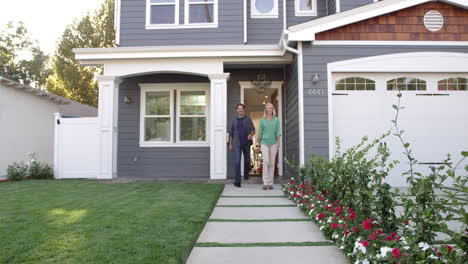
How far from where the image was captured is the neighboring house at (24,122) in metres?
9.01

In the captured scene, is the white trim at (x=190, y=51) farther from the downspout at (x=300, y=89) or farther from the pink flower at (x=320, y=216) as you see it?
the pink flower at (x=320, y=216)

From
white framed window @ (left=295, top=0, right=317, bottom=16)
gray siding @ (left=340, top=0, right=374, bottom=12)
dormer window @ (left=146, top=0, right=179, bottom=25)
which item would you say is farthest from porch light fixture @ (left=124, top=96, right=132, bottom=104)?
gray siding @ (left=340, top=0, right=374, bottom=12)

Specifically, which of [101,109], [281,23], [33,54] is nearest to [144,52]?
[101,109]

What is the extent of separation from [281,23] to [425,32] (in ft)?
10.6

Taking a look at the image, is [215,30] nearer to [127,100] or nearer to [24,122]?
[127,100]

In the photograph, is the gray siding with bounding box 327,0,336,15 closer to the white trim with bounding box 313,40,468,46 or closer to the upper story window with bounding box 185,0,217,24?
the white trim with bounding box 313,40,468,46

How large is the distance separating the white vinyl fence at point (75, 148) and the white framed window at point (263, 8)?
4840 mm

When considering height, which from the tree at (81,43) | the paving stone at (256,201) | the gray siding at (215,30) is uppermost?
the tree at (81,43)

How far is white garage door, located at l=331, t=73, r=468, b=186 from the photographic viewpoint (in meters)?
6.11

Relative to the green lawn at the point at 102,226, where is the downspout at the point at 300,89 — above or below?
above

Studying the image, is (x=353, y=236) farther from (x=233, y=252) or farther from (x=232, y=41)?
(x=232, y=41)

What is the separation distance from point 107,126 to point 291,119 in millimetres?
3951

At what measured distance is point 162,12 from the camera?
805 cm

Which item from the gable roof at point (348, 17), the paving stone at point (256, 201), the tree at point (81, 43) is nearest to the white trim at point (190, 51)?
the gable roof at point (348, 17)
